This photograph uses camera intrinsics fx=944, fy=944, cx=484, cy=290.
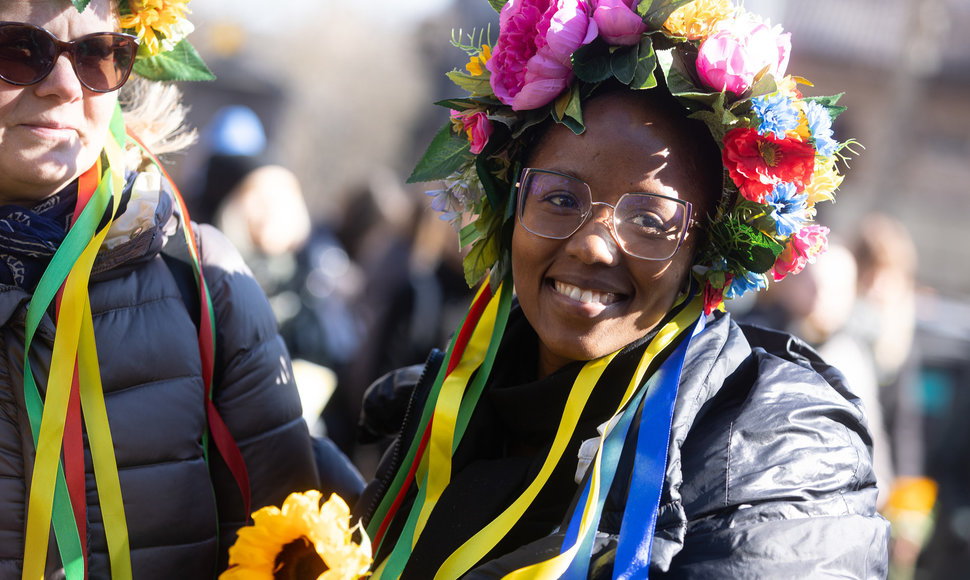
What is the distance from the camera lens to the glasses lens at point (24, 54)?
73.9 inches

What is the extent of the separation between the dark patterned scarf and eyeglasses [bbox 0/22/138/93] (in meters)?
0.27

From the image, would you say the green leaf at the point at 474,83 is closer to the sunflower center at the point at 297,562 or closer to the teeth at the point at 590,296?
the teeth at the point at 590,296

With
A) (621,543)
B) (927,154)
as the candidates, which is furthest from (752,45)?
(927,154)

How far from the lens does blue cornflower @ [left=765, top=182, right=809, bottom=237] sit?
194 centimetres

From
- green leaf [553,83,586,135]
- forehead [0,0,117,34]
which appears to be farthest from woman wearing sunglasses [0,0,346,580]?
green leaf [553,83,586,135]

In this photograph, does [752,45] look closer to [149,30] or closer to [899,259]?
[149,30]

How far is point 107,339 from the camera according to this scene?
2.07 metres

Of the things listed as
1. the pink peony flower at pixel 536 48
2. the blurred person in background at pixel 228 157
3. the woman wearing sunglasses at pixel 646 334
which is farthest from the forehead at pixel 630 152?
the blurred person in background at pixel 228 157

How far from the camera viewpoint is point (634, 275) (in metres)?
1.95

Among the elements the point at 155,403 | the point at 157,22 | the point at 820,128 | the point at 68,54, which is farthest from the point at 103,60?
the point at 820,128

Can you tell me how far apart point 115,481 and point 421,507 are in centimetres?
66

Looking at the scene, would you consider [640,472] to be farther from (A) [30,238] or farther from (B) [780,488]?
(A) [30,238]

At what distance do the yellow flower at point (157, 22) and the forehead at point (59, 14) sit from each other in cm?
7

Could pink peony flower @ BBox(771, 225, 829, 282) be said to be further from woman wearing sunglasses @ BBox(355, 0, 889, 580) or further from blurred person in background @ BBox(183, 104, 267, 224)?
blurred person in background @ BBox(183, 104, 267, 224)
